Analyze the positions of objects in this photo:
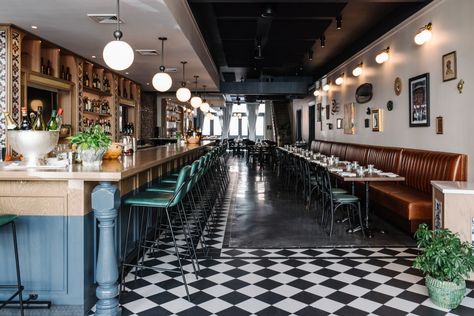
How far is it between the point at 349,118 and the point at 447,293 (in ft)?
25.0

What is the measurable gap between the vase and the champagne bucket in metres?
0.28

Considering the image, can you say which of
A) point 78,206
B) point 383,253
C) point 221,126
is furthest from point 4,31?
point 221,126

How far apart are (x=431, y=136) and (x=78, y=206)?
195 inches

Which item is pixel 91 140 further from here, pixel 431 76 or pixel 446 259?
pixel 431 76

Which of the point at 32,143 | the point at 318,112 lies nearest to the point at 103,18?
the point at 32,143

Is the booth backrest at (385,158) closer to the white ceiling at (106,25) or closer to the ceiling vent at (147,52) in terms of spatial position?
the white ceiling at (106,25)

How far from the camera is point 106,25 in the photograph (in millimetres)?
5535

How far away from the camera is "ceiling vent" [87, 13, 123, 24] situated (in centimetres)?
509

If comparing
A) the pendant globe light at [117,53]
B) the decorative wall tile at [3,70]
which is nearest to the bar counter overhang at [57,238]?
the pendant globe light at [117,53]

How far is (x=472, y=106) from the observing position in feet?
15.7

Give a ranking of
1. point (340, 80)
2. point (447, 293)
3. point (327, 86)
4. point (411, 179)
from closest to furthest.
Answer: point (447, 293) → point (411, 179) → point (340, 80) → point (327, 86)

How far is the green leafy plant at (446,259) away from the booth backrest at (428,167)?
1.94 m

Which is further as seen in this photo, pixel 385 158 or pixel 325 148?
pixel 325 148

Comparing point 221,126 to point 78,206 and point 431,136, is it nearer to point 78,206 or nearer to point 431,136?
point 431,136
